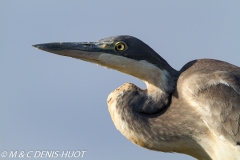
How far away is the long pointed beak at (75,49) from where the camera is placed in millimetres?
9523

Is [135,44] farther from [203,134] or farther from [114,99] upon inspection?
[203,134]

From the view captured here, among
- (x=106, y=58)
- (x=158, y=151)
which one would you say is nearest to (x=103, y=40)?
(x=106, y=58)

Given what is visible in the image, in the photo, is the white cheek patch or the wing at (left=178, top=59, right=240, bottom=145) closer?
the wing at (left=178, top=59, right=240, bottom=145)

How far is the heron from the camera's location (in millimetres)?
9133

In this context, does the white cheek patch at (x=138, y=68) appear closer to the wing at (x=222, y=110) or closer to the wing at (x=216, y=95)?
the wing at (x=216, y=95)

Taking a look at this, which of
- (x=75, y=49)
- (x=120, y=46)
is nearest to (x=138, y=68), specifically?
(x=120, y=46)

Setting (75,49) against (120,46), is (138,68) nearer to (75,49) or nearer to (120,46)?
(120,46)

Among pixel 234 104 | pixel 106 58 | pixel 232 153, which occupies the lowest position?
pixel 232 153

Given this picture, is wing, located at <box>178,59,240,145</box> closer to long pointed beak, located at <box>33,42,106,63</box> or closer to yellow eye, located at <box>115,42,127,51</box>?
yellow eye, located at <box>115,42,127,51</box>

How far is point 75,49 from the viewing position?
9.55m

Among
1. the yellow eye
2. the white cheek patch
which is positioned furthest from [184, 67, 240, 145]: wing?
the yellow eye

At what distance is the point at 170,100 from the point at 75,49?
4.63 feet

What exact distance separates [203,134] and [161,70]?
1045 millimetres

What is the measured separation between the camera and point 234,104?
A: 361 inches
